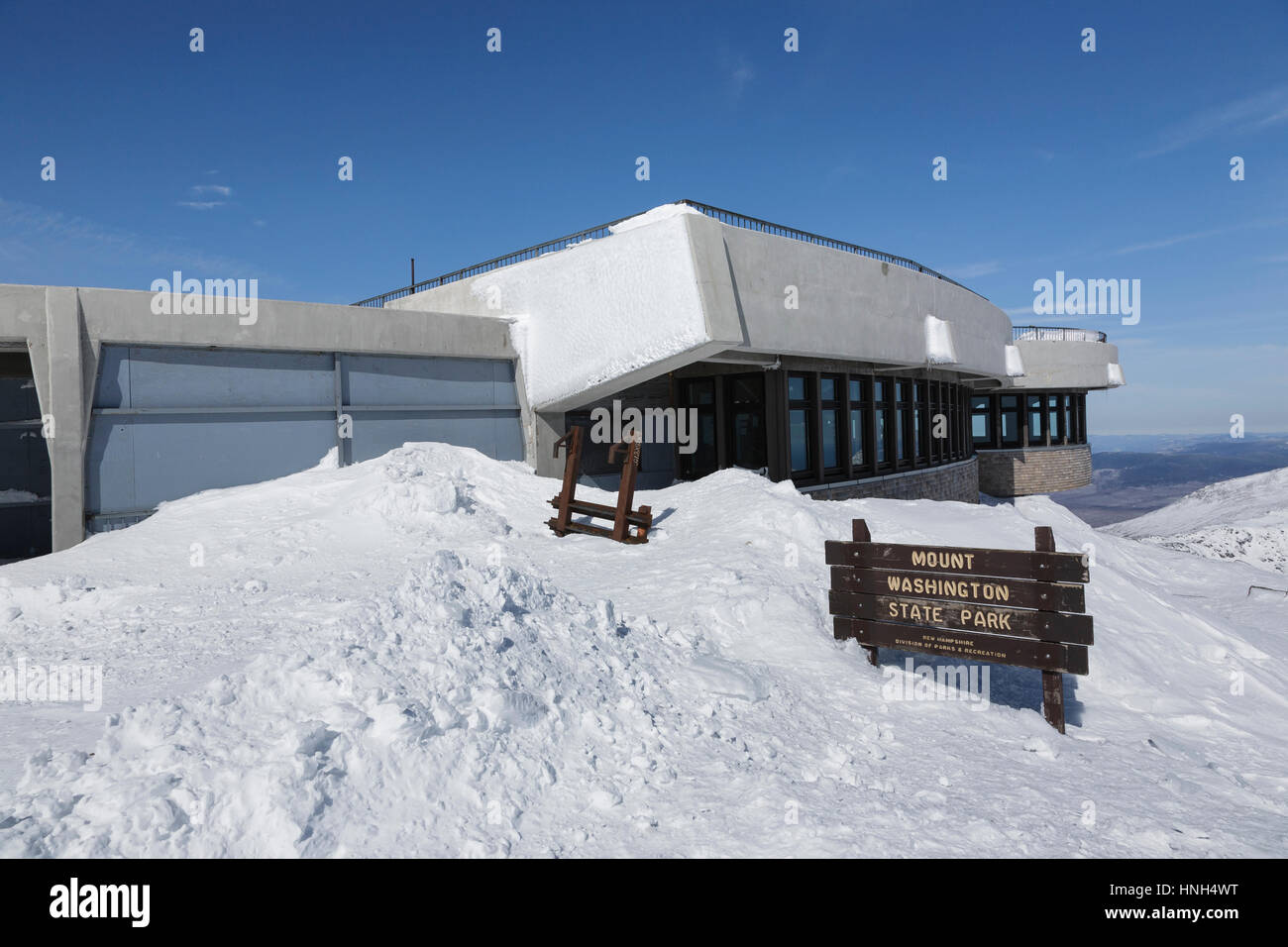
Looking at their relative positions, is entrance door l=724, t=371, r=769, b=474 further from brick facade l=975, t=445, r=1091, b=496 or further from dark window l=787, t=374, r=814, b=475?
brick facade l=975, t=445, r=1091, b=496

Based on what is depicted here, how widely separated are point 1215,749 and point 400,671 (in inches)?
276

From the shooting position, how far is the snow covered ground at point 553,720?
4.00 meters

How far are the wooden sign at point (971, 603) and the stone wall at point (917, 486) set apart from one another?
912cm

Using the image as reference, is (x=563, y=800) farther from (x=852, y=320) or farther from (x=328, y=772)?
(x=852, y=320)

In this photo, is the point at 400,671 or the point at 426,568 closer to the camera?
the point at 400,671

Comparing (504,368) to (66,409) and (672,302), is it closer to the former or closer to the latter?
(672,302)

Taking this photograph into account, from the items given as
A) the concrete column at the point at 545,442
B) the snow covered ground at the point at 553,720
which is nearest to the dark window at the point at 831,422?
the concrete column at the point at 545,442

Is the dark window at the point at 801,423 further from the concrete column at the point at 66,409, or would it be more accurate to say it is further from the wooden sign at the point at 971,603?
the concrete column at the point at 66,409

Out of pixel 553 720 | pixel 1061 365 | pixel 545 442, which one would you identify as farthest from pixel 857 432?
pixel 1061 365

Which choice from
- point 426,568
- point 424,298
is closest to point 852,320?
point 424,298

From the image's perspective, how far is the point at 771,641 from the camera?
735 centimetres

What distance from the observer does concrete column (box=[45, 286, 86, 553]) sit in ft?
36.0

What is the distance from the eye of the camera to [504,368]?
16.3 metres

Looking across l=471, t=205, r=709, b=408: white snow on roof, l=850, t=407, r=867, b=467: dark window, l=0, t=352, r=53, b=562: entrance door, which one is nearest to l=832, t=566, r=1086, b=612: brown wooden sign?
l=471, t=205, r=709, b=408: white snow on roof
